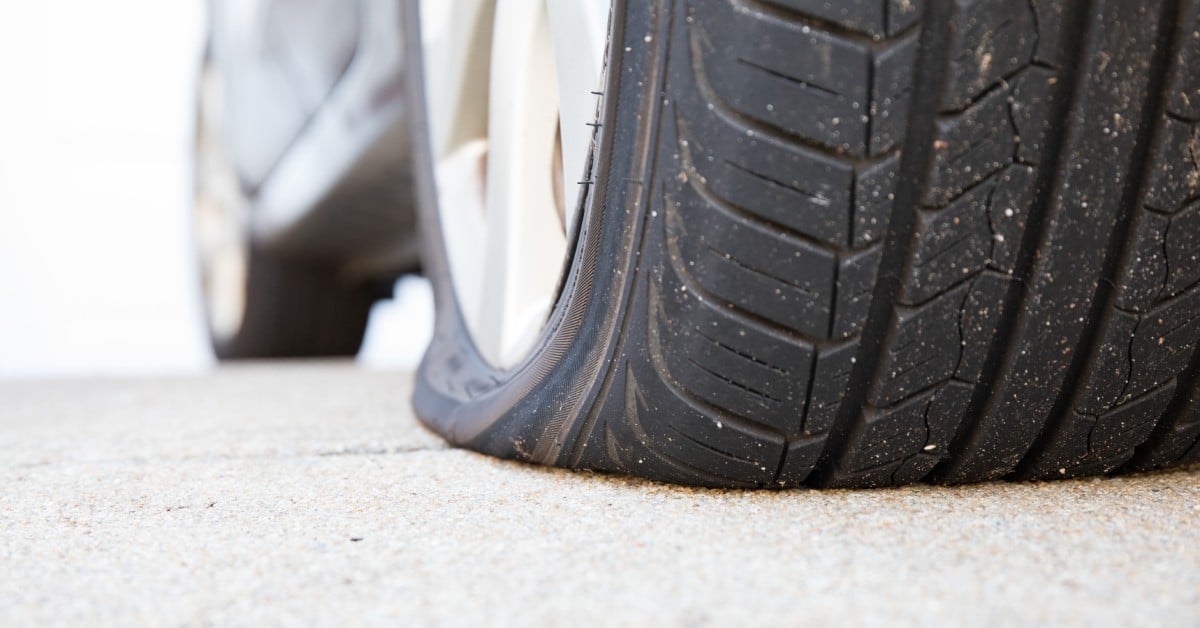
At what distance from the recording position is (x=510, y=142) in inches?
32.1

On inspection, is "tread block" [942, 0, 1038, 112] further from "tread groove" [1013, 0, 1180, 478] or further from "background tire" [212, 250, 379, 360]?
"background tire" [212, 250, 379, 360]

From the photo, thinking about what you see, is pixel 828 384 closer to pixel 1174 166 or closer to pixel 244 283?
pixel 1174 166

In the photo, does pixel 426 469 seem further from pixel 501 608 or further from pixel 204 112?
pixel 204 112

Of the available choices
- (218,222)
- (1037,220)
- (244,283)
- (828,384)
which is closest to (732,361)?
(828,384)

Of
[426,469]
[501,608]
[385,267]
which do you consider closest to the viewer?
[501,608]

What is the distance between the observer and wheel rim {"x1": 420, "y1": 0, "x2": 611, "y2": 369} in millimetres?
669

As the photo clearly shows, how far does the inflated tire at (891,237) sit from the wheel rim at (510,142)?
10 centimetres

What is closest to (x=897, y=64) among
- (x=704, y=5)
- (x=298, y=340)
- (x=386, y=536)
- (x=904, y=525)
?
(x=704, y=5)

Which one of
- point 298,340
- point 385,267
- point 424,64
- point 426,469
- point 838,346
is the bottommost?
point 298,340

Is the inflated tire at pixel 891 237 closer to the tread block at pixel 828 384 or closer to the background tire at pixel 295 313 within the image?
the tread block at pixel 828 384

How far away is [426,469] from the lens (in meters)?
0.73

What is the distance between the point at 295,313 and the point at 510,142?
165cm

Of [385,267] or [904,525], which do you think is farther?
[385,267]

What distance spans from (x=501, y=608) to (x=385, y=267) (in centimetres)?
195
